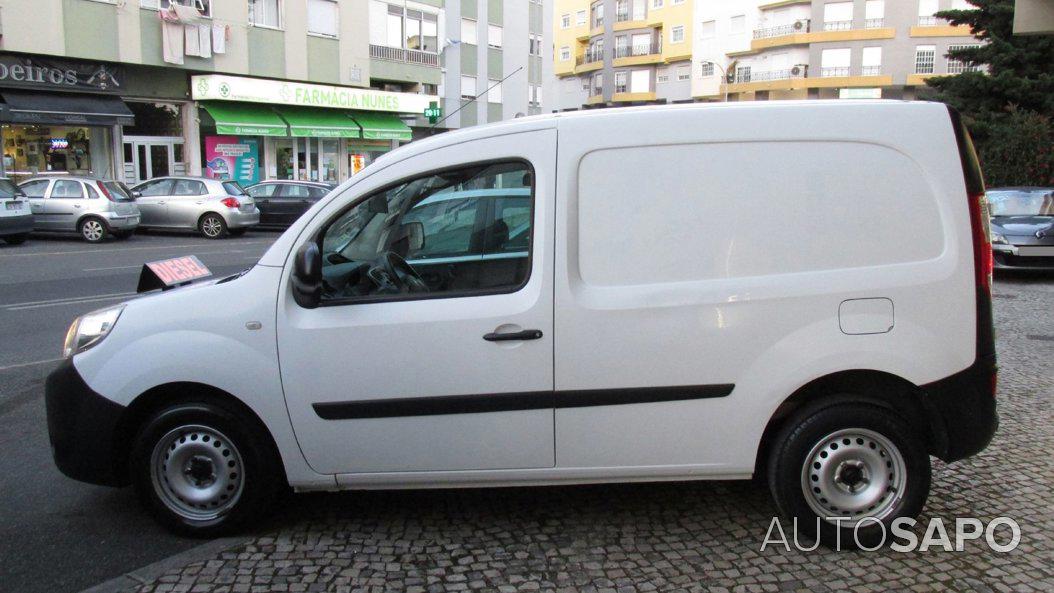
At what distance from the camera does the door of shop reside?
29.0 metres

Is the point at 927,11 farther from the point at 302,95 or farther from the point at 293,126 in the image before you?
the point at 293,126

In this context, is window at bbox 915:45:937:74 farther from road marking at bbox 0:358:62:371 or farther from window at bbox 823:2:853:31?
road marking at bbox 0:358:62:371

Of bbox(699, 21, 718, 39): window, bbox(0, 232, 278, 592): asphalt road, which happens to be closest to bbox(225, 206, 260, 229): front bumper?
bbox(0, 232, 278, 592): asphalt road

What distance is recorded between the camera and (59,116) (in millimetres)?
25516

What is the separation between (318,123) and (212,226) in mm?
13073

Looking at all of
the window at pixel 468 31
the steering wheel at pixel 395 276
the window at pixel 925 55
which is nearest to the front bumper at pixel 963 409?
the steering wheel at pixel 395 276

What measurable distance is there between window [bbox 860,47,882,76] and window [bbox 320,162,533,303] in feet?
210

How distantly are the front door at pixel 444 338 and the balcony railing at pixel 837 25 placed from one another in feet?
210

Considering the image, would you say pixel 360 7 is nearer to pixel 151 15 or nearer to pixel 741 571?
pixel 151 15

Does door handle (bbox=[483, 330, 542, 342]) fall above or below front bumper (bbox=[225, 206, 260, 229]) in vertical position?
below

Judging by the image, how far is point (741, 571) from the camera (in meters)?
3.57

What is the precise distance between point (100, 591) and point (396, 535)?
48.8 inches

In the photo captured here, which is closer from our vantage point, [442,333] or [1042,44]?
[442,333]

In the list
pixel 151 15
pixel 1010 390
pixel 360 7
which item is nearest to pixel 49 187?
pixel 151 15
